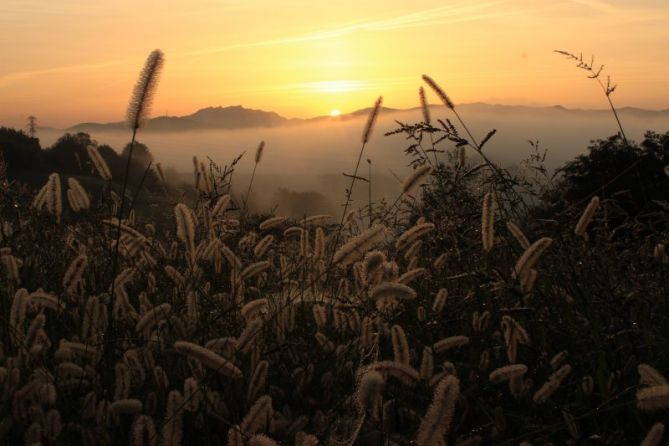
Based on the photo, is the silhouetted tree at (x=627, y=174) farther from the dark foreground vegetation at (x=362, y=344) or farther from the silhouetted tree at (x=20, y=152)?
the silhouetted tree at (x=20, y=152)

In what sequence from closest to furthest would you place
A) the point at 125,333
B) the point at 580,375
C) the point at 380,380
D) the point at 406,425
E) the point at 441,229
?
1. the point at 380,380
2. the point at 406,425
3. the point at 580,375
4. the point at 125,333
5. the point at 441,229

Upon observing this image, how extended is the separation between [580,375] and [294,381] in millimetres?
1126

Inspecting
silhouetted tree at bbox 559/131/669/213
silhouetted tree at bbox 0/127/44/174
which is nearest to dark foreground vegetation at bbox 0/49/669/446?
silhouetted tree at bbox 559/131/669/213

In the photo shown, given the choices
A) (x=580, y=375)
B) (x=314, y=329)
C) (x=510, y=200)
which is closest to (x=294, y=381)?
(x=314, y=329)

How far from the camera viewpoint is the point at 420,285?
436 centimetres

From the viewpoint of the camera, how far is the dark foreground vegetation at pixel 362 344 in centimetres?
246

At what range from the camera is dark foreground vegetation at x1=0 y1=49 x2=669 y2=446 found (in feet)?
8.07

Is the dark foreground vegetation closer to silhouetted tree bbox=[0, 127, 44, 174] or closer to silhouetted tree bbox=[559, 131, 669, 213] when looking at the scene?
silhouetted tree bbox=[559, 131, 669, 213]

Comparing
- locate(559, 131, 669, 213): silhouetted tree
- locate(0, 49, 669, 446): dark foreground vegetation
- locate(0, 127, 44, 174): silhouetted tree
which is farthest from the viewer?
locate(0, 127, 44, 174): silhouetted tree

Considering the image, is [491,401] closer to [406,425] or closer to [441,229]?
[406,425]

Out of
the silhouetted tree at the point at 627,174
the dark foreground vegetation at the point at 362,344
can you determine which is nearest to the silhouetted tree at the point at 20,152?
the silhouetted tree at the point at 627,174

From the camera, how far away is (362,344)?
2.98 meters

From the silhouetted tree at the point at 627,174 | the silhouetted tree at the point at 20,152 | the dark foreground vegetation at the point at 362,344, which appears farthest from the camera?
the silhouetted tree at the point at 20,152

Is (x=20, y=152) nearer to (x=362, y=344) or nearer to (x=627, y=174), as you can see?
(x=627, y=174)
